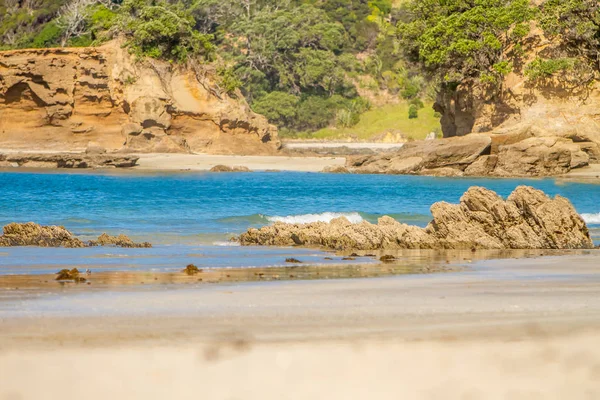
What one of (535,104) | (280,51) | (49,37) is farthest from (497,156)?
(280,51)

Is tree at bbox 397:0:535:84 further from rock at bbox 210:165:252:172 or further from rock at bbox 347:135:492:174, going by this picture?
rock at bbox 210:165:252:172

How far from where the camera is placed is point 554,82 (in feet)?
133

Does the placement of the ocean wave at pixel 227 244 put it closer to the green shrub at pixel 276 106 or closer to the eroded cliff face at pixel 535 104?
the eroded cliff face at pixel 535 104

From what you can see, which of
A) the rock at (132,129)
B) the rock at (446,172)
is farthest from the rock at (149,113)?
the rock at (446,172)

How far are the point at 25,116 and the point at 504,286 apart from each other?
43994 mm

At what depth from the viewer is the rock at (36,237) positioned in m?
12.4

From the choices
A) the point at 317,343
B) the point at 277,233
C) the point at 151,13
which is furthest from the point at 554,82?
the point at 317,343

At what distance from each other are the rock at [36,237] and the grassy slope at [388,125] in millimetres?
56609

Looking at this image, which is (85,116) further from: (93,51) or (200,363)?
(200,363)

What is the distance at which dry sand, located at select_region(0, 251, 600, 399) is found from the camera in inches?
169

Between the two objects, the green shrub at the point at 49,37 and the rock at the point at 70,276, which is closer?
the rock at the point at 70,276

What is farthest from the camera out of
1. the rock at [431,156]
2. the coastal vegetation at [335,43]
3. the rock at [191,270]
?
the coastal vegetation at [335,43]

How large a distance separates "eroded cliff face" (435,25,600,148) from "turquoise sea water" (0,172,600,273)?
257 inches

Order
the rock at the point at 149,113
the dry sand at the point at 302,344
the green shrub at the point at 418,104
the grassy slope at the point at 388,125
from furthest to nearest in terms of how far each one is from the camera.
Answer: the green shrub at the point at 418,104, the grassy slope at the point at 388,125, the rock at the point at 149,113, the dry sand at the point at 302,344
